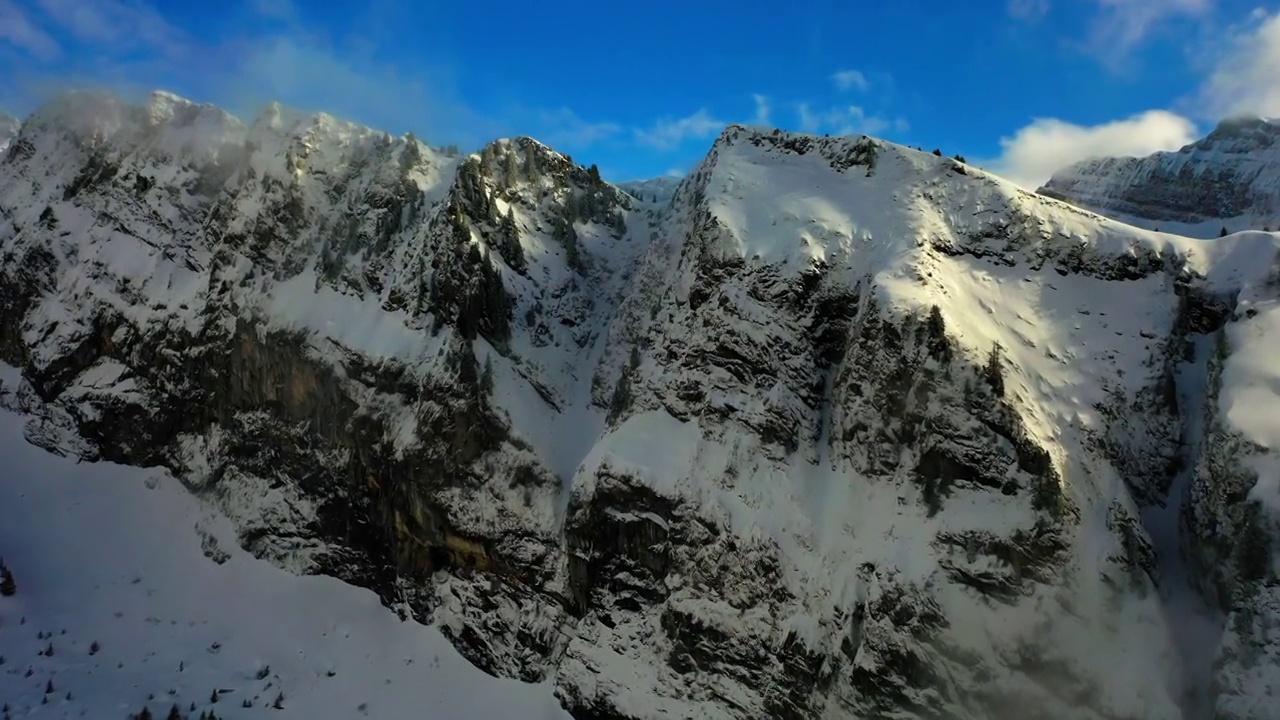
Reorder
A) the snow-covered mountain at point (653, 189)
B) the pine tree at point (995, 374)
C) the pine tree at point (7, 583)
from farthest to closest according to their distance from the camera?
the snow-covered mountain at point (653, 189) < the pine tree at point (7, 583) < the pine tree at point (995, 374)

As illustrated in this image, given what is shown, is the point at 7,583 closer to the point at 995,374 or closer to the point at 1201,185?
the point at 995,374

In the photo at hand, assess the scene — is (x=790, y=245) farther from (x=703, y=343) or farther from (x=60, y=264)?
(x=60, y=264)

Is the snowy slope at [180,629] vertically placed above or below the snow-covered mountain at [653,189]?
below

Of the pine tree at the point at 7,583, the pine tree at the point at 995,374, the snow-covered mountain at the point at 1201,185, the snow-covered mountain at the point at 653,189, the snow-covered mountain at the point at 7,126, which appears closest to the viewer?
the pine tree at the point at 995,374

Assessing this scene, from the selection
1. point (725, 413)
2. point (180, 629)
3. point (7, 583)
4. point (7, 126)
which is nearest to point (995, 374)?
point (725, 413)

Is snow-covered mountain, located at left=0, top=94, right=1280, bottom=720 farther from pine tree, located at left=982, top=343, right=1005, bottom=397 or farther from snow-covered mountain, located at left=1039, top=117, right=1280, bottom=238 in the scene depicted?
snow-covered mountain, located at left=1039, top=117, right=1280, bottom=238

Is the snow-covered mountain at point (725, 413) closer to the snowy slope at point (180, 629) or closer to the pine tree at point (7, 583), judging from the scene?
the snowy slope at point (180, 629)

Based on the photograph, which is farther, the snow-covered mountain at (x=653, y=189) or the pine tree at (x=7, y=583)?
the snow-covered mountain at (x=653, y=189)

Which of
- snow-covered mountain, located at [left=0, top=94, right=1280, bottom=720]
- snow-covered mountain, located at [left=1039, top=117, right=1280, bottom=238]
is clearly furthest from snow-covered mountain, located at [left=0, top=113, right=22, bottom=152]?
snow-covered mountain, located at [left=1039, top=117, right=1280, bottom=238]

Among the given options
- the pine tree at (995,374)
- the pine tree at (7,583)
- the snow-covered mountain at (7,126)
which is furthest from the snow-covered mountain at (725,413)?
the snow-covered mountain at (7,126)
